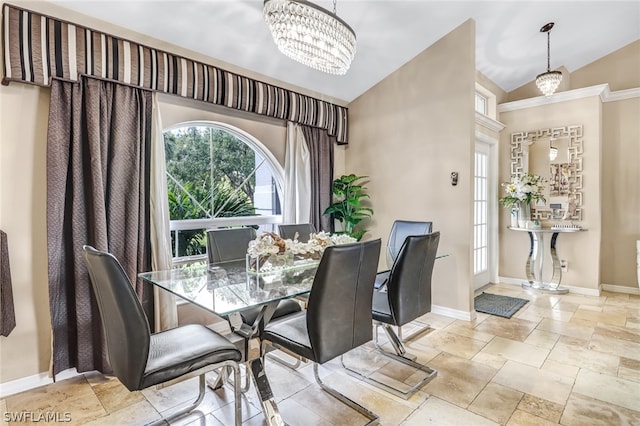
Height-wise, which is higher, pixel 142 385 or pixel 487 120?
pixel 487 120

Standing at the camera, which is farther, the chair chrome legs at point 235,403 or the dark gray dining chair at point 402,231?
the dark gray dining chair at point 402,231

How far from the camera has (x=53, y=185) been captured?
89.6 inches

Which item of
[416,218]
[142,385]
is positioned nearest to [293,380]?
[142,385]

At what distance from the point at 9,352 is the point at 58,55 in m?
1.98

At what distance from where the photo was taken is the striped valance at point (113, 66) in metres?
2.13

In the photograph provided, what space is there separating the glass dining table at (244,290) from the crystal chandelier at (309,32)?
57.6 inches

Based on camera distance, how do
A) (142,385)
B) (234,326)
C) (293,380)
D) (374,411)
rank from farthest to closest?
(293,380), (374,411), (234,326), (142,385)

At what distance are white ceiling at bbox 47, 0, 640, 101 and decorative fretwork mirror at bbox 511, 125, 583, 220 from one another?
960 millimetres

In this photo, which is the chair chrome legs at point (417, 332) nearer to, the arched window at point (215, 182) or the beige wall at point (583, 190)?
the arched window at point (215, 182)

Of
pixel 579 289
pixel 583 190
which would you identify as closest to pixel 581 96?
pixel 583 190

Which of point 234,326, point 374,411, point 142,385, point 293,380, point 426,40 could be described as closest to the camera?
point 142,385

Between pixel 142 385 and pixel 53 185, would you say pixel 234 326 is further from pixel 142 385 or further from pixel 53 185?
pixel 53 185

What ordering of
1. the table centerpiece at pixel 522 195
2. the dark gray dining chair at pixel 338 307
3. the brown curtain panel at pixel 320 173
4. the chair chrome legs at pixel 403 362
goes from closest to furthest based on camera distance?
1. the dark gray dining chair at pixel 338 307
2. the chair chrome legs at pixel 403 362
3. the brown curtain panel at pixel 320 173
4. the table centerpiece at pixel 522 195

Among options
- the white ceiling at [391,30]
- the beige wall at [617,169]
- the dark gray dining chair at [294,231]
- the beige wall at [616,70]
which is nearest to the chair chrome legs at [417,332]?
the dark gray dining chair at [294,231]
